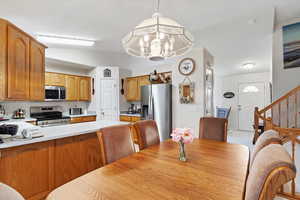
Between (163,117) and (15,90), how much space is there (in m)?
2.75

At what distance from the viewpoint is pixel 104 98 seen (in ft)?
15.1

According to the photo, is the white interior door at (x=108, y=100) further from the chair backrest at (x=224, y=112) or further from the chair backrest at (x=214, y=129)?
the chair backrest at (x=224, y=112)

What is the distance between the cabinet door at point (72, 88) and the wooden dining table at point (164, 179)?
3.75 metres

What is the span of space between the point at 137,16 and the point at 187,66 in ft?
4.89

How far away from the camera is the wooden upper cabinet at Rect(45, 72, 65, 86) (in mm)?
3883

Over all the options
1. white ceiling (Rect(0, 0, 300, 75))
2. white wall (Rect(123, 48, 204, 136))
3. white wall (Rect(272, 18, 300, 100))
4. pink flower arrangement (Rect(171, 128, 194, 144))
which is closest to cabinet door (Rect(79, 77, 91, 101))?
white ceiling (Rect(0, 0, 300, 75))

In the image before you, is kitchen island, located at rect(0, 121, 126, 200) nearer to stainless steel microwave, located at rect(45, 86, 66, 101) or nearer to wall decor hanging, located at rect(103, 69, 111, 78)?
stainless steel microwave, located at rect(45, 86, 66, 101)

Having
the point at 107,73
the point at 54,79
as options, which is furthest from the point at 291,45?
the point at 54,79

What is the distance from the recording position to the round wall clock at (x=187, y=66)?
324cm

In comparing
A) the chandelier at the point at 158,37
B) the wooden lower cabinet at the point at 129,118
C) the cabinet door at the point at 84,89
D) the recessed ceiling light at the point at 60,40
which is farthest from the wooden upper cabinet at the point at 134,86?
the chandelier at the point at 158,37

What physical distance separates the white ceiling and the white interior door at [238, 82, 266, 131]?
2171 millimetres

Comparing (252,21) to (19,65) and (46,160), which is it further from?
(46,160)

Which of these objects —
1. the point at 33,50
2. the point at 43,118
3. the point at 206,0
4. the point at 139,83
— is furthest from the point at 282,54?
the point at 43,118

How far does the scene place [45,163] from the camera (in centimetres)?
163
